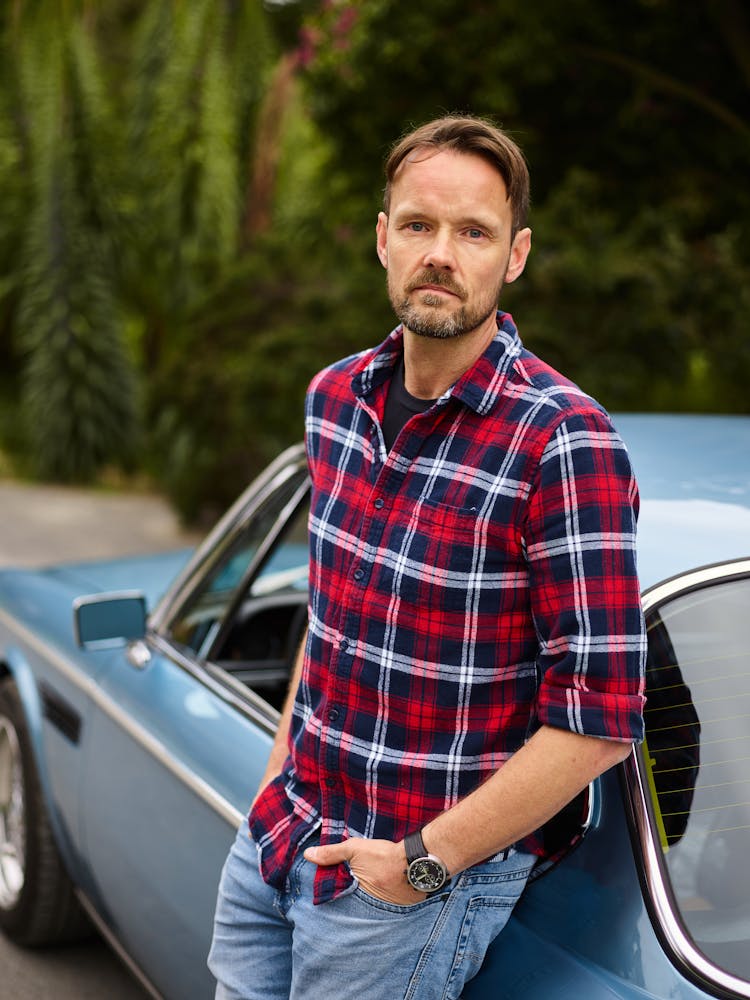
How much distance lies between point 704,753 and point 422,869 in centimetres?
42

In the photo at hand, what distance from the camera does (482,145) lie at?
5.33 ft

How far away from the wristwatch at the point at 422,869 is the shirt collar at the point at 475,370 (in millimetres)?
578

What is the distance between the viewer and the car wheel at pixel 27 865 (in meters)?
3.16

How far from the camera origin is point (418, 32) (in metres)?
6.28

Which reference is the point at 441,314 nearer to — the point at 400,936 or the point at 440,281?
the point at 440,281

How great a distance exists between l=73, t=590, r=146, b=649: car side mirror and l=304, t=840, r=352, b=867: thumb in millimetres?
1319

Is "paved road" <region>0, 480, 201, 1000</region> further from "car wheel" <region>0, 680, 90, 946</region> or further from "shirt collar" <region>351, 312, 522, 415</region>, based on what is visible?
"shirt collar" <region>351, 312, 522, 415</region>

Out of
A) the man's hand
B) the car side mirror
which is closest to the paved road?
the car side mirror

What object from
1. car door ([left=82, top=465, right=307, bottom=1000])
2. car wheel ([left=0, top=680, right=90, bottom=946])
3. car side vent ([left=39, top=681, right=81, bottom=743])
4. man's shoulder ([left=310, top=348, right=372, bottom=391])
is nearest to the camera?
man's shoulder ([left=310, top=348, right=372, bottom=391])

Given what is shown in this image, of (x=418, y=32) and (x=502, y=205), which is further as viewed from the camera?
(x=418, y=32)

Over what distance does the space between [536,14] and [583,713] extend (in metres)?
5.32

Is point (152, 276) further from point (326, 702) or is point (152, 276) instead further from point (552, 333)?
point (326, 702)

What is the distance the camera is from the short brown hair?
1.63m

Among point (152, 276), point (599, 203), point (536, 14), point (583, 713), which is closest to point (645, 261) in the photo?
point (599, 203)
